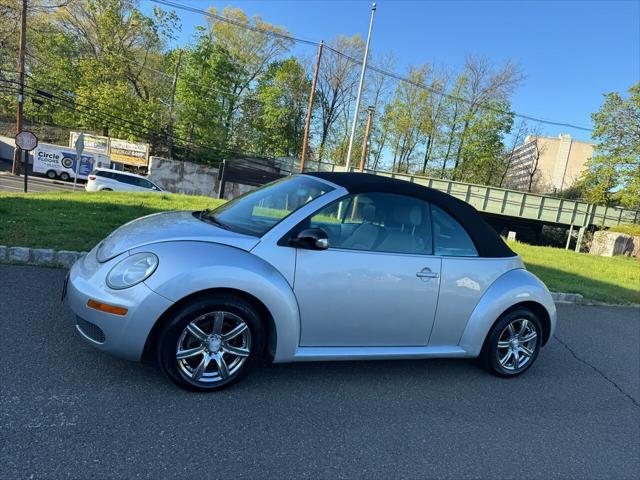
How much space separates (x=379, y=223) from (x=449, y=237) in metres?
0.70

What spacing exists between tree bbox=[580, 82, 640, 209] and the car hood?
30.5 metres

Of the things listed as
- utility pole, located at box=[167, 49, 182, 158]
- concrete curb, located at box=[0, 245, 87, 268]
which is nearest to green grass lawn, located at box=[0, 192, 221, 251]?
concrete curb, located at box=[0, 245, 87, 268]

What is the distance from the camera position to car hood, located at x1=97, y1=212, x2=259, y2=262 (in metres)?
3.06

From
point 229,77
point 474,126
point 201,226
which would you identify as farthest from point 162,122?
point 201,226

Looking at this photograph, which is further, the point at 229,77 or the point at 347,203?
the point at 229,77

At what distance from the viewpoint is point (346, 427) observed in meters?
2.92

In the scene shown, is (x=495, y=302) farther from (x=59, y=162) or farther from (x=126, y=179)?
(x=59, y=162)

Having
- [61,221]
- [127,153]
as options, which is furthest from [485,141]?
[61,221]

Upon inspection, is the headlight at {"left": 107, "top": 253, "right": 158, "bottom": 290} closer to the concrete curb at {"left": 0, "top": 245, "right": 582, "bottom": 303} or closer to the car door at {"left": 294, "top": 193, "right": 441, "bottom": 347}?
the car door at {"left": 294, "top": 193, "right": 441, "bottom": 347}

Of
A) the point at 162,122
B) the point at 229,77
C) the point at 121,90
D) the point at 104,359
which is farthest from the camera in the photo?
the point at 229,77

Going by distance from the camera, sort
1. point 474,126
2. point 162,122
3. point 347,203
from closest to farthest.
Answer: point 347,203, point 162,122, point 474,126

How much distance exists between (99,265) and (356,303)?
6.21ft

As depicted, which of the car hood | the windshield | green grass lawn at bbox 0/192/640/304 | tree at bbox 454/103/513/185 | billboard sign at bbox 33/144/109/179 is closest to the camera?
the car hood

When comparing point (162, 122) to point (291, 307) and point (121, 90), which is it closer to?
point (121, 90)
